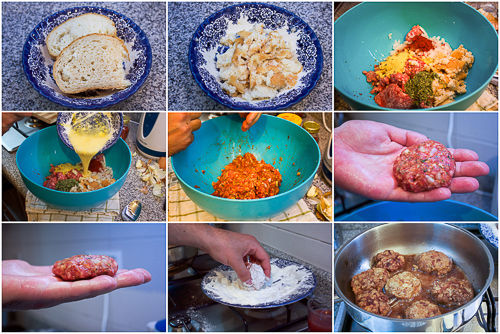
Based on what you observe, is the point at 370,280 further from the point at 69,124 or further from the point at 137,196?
the point at 69,124

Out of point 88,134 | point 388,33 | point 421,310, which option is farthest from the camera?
point 388,33

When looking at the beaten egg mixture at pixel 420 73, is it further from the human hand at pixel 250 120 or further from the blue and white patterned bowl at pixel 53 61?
the blue and white patterned bowl at pixel 53 61

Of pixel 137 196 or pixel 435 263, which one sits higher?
pixel 137 196

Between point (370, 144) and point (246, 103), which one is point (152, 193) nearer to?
point (246, 103)

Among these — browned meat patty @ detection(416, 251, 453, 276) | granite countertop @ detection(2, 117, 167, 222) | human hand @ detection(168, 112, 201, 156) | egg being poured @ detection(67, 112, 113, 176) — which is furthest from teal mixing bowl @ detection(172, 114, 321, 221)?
browned meat patty @ detection(416, 251, 453, 276)

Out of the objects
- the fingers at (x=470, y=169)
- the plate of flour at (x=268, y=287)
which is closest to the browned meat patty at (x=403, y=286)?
the plate of flour at (x=268, y=287)

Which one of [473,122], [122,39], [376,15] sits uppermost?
[376,15]

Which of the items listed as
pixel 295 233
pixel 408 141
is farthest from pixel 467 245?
pixel 295 233

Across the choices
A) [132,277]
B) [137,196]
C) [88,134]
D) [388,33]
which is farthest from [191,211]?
[388,33]
